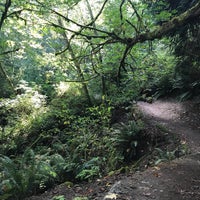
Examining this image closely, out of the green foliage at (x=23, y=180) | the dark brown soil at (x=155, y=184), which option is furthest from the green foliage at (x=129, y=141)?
the green foliage at (x=23, y=180)

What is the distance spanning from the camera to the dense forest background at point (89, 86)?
216 inches

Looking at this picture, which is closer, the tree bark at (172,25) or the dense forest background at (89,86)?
the tree bark at (172,25)

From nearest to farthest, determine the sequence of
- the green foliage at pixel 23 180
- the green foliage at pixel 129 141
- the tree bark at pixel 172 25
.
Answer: the tree bark at pixel 172 25
the green foliage at pixel 23 180
the green foliage at pixel 129 141

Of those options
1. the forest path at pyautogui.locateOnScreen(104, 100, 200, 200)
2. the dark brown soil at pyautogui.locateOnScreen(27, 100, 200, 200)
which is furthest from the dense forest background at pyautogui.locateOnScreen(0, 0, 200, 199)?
the forest path at pyautogui.locateOnScreen(104, 100, 200, 200)

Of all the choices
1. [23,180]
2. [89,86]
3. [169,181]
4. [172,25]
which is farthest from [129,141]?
[89,86]

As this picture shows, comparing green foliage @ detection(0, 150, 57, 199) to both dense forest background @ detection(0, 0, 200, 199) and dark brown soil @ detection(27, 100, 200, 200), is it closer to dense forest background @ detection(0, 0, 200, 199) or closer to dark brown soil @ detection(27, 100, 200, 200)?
dense forest background @ detection(0, 0, 200, 199)

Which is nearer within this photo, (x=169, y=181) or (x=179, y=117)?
(x=169, y=181)

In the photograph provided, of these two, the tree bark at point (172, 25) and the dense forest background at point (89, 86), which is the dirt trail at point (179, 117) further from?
the tree bark at point (172, 25)

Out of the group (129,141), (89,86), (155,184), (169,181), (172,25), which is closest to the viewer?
(155,184)

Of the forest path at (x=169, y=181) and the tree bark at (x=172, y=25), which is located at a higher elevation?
the tree bark at (x=172, y=25)

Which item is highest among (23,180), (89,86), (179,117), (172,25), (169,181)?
(172,25)

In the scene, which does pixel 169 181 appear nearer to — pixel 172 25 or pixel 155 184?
pixel 155 184

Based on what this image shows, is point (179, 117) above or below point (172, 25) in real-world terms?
below

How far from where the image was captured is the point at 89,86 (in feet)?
45.0
